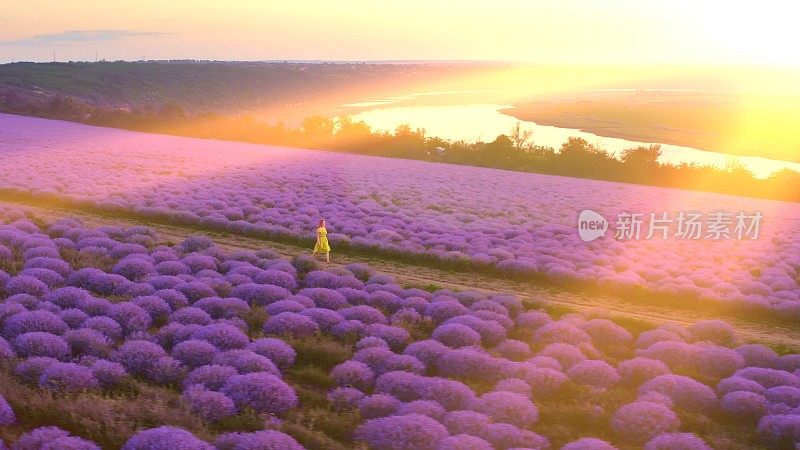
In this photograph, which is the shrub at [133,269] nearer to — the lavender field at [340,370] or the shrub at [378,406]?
the lavender field at [340,370]

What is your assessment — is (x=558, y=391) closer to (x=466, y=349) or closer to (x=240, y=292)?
(x=466, y=349)

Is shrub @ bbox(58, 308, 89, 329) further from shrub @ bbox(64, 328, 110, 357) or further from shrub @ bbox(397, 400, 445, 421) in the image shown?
shrub @ bbox(397, 400, 445, 421)

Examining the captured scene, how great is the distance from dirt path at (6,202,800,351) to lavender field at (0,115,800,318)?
24.8 inches

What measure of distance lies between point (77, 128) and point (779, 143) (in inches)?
3596

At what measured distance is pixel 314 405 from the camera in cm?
977

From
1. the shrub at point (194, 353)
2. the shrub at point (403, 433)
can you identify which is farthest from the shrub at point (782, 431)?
the shrub at point (194, 353)

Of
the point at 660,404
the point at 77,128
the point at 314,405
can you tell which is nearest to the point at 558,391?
the point at 660,404

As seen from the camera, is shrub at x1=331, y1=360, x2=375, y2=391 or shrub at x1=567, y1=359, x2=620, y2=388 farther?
shrub at x1=567, y1=359, x2=620, y2=388

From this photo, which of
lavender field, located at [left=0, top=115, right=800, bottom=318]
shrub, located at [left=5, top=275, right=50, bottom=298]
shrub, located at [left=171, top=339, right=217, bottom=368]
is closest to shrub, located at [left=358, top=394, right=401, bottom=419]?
shrub, located at [left=171, top=339, right=217, bottom=368]

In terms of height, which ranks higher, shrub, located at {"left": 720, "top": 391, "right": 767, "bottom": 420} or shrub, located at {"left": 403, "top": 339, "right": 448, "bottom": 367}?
shrub, located at {"left": 403, "top": 339, "right": 448, "bottom": 367}

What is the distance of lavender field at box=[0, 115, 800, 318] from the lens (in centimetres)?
1952

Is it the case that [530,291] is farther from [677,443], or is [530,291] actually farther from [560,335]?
[677,443]
